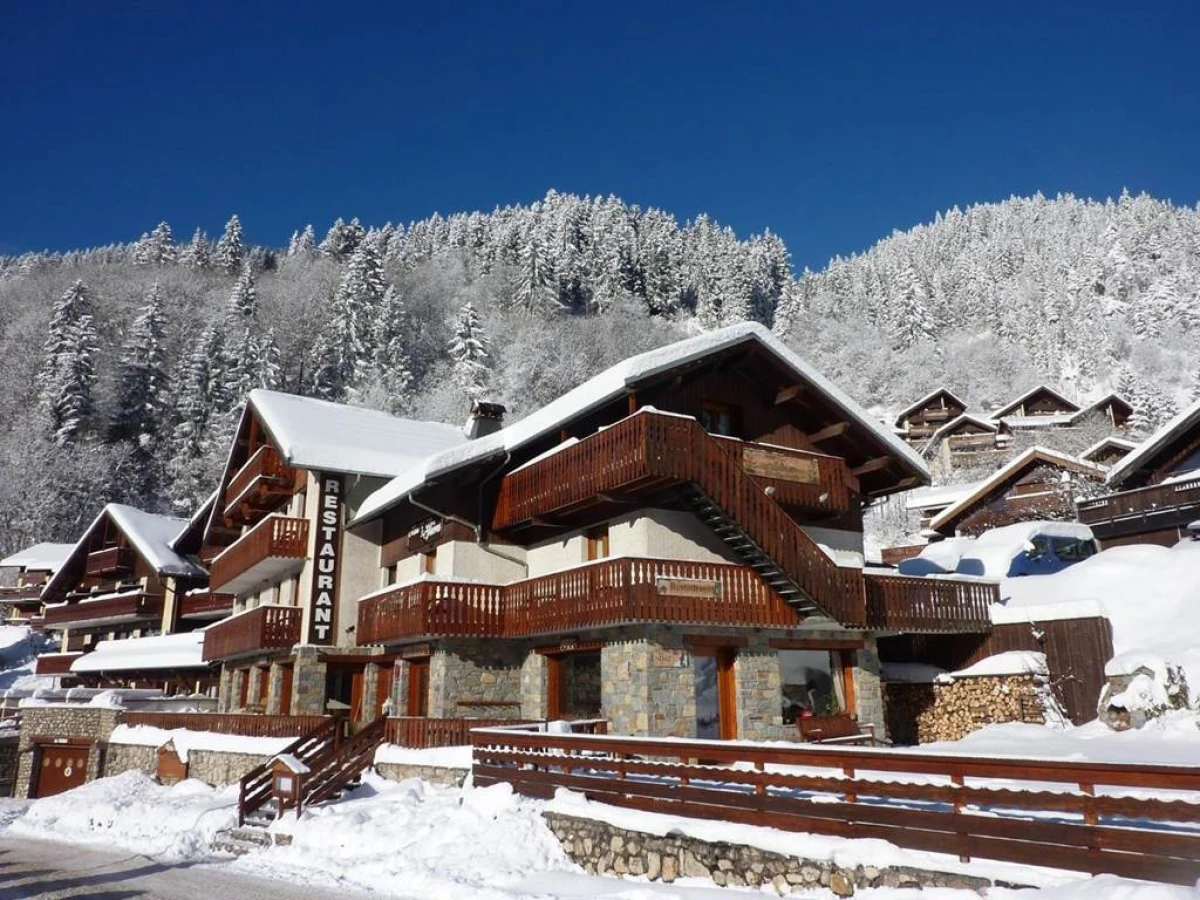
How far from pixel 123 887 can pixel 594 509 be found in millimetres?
11326

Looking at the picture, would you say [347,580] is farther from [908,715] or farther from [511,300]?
[511,300]

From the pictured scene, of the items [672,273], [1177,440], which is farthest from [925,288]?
[1177,440]

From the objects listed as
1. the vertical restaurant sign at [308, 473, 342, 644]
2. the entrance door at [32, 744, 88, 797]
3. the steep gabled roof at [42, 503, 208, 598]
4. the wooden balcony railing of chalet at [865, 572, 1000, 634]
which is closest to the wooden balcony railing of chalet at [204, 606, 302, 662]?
the vertical restaurant sign at [308, 473, 342, 644]

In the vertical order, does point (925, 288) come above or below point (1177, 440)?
above

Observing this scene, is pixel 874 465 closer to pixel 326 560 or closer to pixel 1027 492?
pixel 326 560

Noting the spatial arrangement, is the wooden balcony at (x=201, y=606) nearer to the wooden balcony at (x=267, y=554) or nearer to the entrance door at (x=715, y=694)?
the wooden balcony at (x=267, y=554)

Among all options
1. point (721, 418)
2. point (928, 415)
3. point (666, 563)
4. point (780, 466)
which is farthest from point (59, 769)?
point (928, 415)

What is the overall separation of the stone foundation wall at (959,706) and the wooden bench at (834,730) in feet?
8.66

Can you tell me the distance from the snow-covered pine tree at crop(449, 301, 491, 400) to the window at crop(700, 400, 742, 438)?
52183mm

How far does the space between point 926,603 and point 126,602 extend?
40682 mm

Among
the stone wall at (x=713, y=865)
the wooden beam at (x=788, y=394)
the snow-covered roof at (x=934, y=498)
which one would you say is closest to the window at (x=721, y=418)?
the wooden beam at (x=788, y=394)

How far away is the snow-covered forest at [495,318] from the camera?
231 ft

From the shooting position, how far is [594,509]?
20.2 m

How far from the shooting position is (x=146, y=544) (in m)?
42.9
